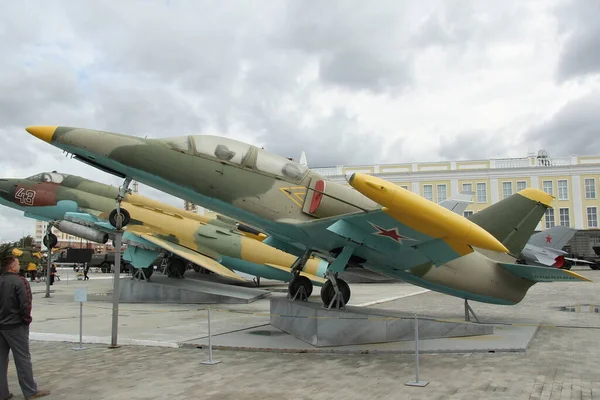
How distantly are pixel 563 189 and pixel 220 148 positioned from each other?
5172 cm

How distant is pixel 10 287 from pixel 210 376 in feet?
9.30

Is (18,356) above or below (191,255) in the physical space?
below

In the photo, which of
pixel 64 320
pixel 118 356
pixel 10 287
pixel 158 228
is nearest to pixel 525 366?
pixel 118 356

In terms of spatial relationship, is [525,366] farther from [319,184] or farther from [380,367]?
[319,184]

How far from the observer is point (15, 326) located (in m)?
5.43

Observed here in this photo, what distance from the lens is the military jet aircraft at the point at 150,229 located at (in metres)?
18.1

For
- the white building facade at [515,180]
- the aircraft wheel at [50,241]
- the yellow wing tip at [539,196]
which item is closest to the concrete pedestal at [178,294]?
the aircraft wheel at [50,241]

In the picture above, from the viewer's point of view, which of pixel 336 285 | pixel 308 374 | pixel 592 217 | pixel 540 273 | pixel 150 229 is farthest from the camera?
pixel 592 217

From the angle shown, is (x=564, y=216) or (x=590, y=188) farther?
(x=564, y=216)

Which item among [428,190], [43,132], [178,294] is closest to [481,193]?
[428,190]

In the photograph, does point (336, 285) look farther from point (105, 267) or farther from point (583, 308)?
point (105, 267)

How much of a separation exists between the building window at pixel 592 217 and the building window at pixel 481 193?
11140 millimetres

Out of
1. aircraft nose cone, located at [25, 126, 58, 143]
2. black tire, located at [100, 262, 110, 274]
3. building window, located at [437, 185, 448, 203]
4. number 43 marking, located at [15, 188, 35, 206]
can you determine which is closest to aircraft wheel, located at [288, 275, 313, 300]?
aircraft nose cone, located at [25, 126, 58, 143]

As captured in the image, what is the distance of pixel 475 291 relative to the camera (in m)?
10.3
